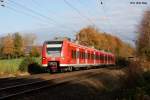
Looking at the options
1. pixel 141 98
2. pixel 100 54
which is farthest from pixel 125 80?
pixel 100 54

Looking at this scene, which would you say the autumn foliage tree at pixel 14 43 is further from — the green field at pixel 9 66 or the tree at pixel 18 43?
the green field at pixel 9 66

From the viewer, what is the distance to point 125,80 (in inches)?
1087

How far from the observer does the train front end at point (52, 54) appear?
36.8m

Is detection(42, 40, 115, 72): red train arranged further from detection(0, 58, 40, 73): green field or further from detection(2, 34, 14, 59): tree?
detection(2, 34, 14, 59): tree

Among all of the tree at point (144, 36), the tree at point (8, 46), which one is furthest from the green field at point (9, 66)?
the tree at point (8, 46)

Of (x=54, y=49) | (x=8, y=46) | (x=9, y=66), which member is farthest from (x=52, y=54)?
(x=8, y=46)

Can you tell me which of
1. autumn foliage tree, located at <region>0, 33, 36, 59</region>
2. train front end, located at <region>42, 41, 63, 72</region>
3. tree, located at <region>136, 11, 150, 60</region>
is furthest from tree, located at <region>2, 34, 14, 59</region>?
train front end, located at <region>42, 41, 63, 72</region>

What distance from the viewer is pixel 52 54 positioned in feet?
122

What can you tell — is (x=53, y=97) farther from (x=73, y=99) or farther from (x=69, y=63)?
(x=69, y=63)

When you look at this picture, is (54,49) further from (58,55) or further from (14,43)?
(14,43)

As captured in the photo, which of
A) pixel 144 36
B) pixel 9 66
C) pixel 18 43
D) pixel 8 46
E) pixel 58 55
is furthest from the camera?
pixel 18 43

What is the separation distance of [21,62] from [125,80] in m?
18.8

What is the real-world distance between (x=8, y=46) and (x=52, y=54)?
88.6 metres

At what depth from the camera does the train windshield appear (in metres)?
36.9
